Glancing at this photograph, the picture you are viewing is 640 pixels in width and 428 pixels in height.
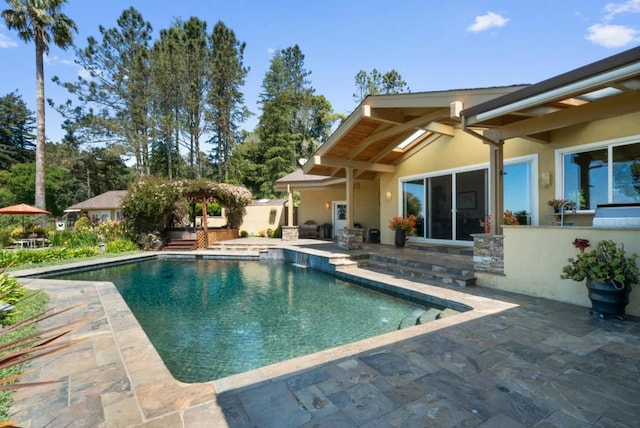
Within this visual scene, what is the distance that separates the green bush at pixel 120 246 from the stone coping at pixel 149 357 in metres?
7.33

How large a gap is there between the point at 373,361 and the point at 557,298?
3.99 meters

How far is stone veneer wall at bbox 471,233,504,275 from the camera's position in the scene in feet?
20.2

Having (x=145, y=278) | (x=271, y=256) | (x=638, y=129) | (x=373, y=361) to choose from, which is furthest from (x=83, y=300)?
(x=638, y=129)

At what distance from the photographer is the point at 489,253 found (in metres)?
6.30

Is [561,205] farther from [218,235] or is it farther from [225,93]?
[225,93]

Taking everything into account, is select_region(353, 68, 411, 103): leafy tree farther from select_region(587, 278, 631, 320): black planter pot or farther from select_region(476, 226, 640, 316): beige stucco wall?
select_region(587, 278, 631, 320): black planter pot

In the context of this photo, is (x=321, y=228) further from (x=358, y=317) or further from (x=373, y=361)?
(x=373, y=361)

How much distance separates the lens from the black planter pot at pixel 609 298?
13.5 feet

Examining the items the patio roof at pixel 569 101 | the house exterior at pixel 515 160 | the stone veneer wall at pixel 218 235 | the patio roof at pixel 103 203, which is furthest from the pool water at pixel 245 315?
the patio roof at pixel 103 203

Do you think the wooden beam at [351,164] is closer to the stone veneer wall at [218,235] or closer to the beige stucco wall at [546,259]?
the beige stucco wall at [546,259]

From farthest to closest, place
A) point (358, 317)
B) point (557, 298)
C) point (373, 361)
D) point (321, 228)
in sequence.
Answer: point (321, 228) → point (358, 317) → point (557, 298) → point (373, 361)

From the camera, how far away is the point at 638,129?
595 centimetres

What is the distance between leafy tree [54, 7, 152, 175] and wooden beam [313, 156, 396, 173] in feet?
71.0

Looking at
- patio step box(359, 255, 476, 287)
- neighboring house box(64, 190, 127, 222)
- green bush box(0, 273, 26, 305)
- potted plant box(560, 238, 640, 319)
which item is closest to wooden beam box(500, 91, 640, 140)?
potted plant box(560, 238, 640, 319)
